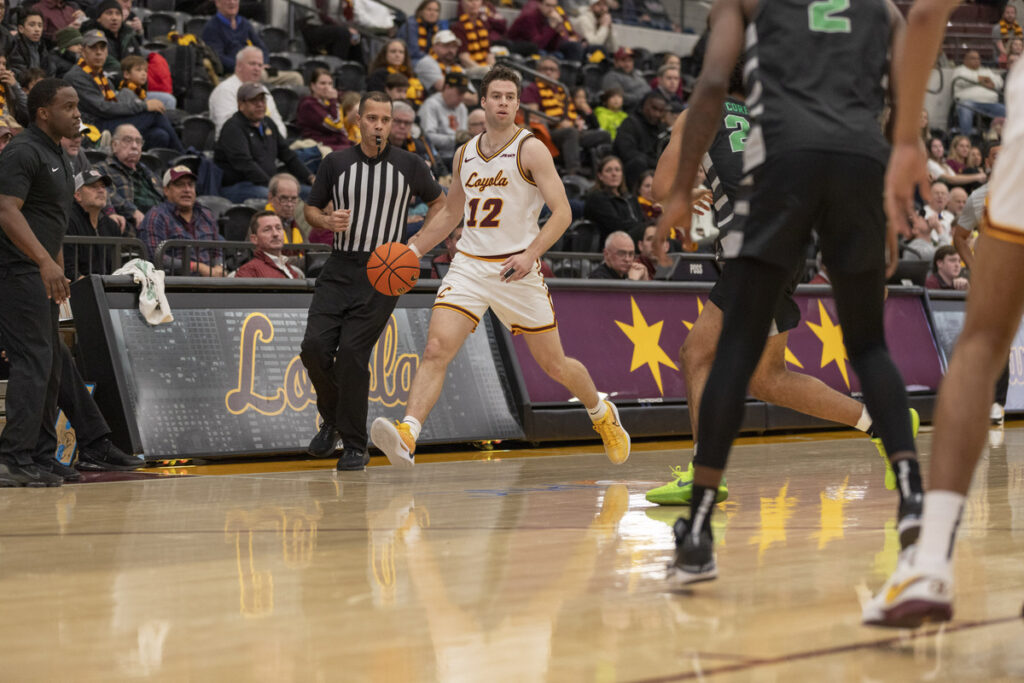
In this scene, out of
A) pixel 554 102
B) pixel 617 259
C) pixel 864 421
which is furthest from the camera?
pixel 554 102

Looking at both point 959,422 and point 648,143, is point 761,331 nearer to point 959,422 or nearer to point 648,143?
point 959,422

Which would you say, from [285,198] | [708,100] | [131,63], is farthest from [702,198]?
[131,63]

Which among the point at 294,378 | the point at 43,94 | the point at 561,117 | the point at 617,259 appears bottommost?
the point at 294,378

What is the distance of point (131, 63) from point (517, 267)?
7.51 metres

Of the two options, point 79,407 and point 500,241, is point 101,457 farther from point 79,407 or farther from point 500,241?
point 500,241

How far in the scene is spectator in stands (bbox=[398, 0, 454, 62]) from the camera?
1802cm

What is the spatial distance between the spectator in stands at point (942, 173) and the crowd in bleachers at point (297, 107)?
0.14 ft

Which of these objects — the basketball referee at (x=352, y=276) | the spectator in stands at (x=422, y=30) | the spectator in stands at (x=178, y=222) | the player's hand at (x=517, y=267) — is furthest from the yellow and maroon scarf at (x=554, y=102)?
the player's hand at (x=517, y=267)

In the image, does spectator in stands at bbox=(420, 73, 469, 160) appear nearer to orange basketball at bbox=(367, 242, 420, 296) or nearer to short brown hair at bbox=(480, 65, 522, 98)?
orange basketball at bbox=(367, 242, 420, 296)

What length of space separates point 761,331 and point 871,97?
88cm

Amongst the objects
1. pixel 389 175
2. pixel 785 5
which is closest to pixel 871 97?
pixel 785 5

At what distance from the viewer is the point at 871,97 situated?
4254 mm

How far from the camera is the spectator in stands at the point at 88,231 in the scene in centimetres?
1006

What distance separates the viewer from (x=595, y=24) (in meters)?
22.1
